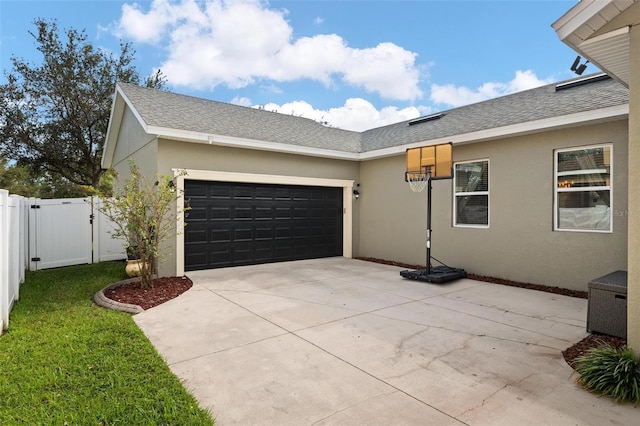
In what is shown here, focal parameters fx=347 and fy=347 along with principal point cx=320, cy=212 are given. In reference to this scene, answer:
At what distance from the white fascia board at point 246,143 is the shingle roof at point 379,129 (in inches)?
5.2

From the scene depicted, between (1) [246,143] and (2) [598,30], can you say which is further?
(1) [246,143]

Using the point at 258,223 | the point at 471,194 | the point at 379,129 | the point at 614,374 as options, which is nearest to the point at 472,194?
the point at 471,194

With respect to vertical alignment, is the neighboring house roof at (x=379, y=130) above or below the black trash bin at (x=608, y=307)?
above

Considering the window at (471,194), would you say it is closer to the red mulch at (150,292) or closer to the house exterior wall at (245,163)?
the house exterior wall at (245,163)

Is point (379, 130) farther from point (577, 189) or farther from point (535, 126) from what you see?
point (577, 189)

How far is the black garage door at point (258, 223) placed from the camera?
844cm

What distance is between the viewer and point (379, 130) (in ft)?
41.2

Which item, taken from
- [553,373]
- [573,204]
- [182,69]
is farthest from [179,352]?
[182,69]

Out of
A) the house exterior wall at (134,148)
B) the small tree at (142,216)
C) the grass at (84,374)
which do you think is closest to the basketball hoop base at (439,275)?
the small tree at (142,216)

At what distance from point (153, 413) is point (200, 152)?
6.67 m

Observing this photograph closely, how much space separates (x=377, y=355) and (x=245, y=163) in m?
6.48

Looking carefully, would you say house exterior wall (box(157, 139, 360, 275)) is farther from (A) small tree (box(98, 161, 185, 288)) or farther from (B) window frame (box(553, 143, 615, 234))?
(B) window frame (box(553, 143, 615, 234))

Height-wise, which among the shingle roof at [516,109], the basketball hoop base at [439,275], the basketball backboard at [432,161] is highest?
the shingle roof at [516,109]

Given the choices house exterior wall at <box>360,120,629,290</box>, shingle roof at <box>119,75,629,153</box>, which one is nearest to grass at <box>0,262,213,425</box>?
shingle roof at <box>119,75,629,153</box>
